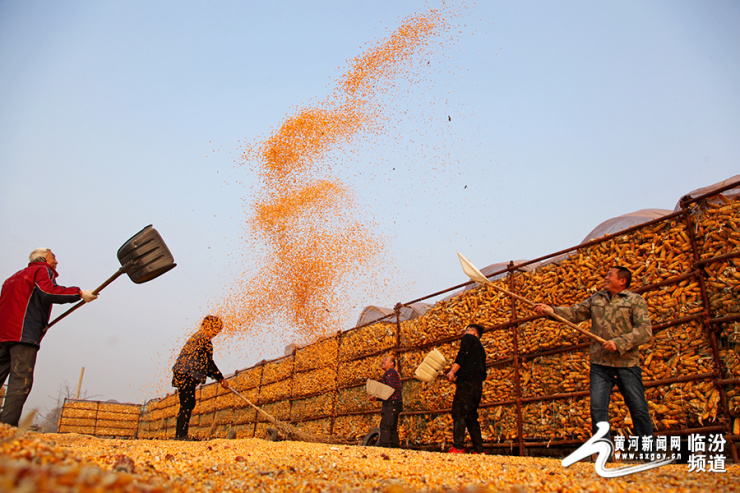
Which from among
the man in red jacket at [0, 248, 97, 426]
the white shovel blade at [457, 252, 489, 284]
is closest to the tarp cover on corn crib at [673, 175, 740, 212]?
Answer: the white shovel blade at [457, 252, 489, 284]

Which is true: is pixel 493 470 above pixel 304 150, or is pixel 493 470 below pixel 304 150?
below

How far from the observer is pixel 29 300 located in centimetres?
542

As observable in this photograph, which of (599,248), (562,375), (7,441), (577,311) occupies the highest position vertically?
(599,248)

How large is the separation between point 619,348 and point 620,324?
0.35m

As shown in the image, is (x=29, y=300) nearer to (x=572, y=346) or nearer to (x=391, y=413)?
(x=391, y=413)

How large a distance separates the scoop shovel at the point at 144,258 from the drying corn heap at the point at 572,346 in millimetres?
4470

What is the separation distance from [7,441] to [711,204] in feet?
19.9

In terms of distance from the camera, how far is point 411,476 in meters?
2.97

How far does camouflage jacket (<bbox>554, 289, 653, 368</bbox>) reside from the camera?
4402mm

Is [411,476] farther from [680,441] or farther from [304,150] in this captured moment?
[304,150]

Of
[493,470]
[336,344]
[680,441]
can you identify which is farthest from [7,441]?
[336,344]

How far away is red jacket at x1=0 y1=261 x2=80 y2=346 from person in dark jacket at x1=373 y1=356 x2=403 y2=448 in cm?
469

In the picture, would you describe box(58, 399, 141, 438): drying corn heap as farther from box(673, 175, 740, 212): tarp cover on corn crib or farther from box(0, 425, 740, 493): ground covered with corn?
box(673, 175, 740, 212): tarp cover on corn crib

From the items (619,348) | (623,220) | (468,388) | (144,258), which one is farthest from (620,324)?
(144,258)
